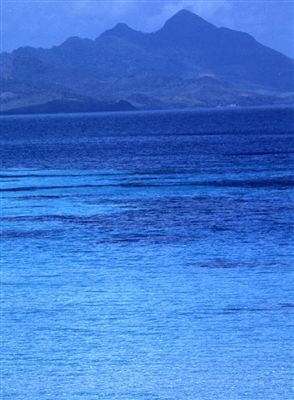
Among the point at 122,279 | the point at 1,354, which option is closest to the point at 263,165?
the point at 122,279

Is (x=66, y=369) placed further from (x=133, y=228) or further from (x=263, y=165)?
(x=263, y=165)

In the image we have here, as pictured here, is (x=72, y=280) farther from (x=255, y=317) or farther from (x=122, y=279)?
(x=255, y=317)

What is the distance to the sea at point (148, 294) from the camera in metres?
23.3

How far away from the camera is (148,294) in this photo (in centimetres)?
3167

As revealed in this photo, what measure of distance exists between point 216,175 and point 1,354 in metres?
55.2

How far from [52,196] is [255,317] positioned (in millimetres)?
38339

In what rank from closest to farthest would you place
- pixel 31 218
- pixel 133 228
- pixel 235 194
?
pixel 133 228
pixel 31 218
pixel 235 194

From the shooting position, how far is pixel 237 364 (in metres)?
24.0

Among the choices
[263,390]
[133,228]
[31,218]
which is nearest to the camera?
[263,390]

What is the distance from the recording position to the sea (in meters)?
23.3

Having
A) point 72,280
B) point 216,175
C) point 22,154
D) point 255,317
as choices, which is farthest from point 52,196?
point 22,154

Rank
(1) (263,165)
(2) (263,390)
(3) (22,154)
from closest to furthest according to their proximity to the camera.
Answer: (2) (263,390) < (1) (263,165) < (3) (22,154)

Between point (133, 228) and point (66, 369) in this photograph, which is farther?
point (133, 228)

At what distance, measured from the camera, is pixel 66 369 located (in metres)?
24.2
